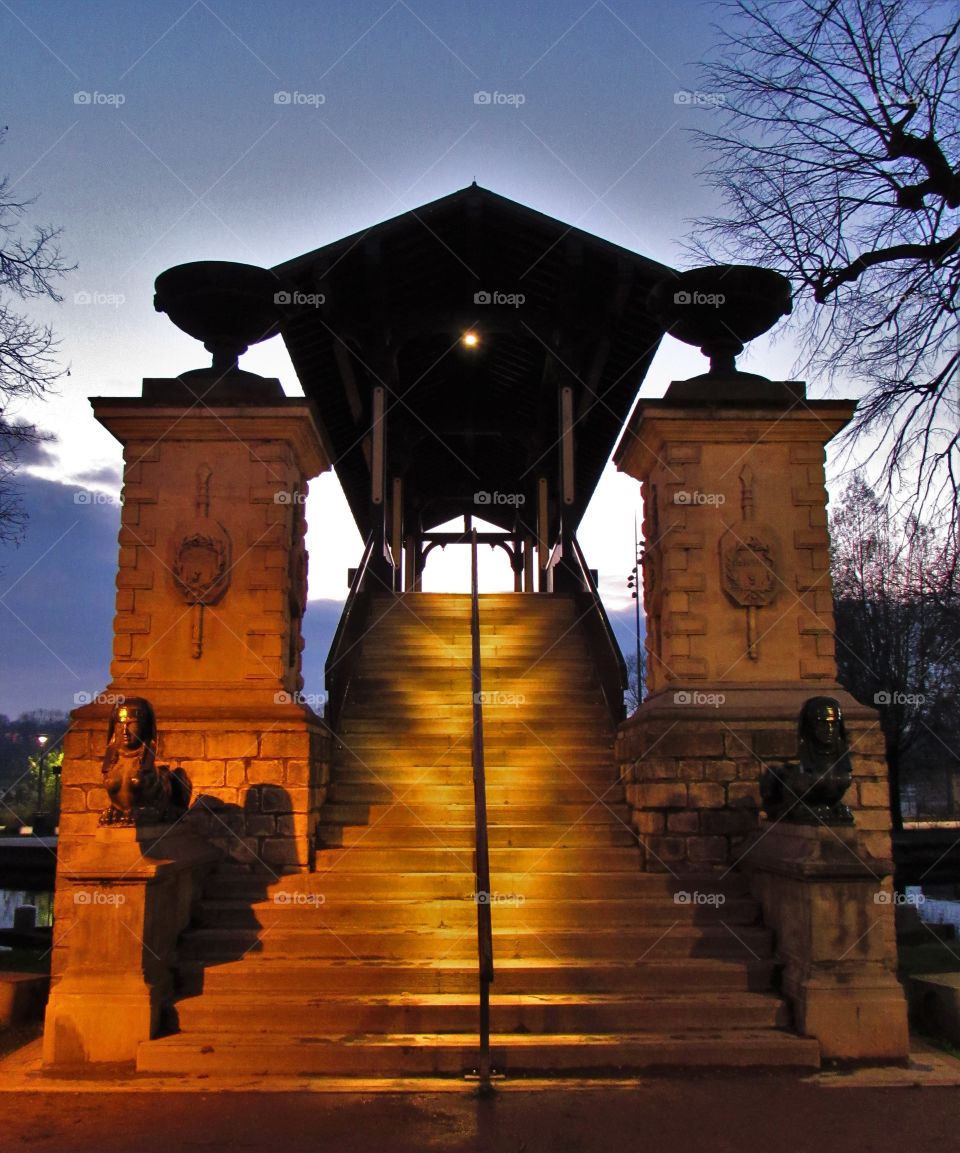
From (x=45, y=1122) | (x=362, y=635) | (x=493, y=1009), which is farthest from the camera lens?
(x=362, y=635)

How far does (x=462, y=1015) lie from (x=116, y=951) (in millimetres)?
2033

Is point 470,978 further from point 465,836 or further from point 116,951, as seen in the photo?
point 116,951

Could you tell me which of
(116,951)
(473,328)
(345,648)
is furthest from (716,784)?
(473,328)

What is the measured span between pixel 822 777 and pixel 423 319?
10593mm

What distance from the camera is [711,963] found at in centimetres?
642

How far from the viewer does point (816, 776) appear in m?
6.63

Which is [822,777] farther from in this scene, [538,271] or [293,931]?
[538,271]

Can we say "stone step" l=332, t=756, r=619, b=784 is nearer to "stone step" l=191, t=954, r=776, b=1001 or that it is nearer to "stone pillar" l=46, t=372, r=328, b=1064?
"stone pillar" l=46, t=372, r=328, b=1064

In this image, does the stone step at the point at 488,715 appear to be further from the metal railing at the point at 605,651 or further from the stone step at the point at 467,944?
the stone step at the point at 467,944

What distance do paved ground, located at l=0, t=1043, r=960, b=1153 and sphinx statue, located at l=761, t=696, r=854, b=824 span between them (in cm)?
158

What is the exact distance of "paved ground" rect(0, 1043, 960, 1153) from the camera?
4570mm

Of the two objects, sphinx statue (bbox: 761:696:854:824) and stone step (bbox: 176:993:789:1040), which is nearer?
stone step (bbox: 176:993:789:1040)

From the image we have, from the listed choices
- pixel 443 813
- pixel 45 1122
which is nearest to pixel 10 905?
pixel 443 813

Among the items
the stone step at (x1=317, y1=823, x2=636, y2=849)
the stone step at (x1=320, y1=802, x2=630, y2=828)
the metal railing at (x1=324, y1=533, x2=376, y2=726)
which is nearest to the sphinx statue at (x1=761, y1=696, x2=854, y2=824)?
the stone step at (x1=317, y1=823, x2=636, y2=849)
